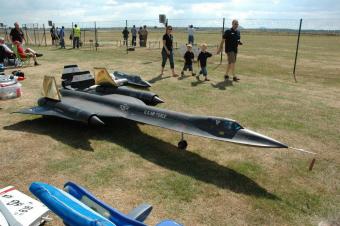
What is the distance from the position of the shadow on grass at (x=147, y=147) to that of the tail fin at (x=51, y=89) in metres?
Result: 0.89

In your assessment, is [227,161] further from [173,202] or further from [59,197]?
[59,197]

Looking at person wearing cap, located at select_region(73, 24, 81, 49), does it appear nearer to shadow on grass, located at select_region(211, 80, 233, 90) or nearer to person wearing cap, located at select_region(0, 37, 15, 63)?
person wearing cap, located at select_region(0, 37, 15, 63)

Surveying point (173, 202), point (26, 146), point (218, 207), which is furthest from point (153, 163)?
point (26, 146)

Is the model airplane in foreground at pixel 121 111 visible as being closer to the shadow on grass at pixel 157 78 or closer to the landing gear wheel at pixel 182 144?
the landing gear wheel at pixel 182 144

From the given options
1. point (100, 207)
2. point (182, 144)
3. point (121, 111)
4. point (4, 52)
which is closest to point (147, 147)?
point (182, 144)

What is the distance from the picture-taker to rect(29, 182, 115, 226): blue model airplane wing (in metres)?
3.42

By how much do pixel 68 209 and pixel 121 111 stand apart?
562 cm

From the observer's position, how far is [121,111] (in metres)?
9.07

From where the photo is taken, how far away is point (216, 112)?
11273 millimetres

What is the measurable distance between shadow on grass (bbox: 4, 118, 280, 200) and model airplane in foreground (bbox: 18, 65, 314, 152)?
18.5 inches

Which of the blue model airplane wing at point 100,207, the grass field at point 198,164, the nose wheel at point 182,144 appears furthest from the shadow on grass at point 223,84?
the blue model airplane wing at point 100,207

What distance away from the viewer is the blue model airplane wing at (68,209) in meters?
3.42

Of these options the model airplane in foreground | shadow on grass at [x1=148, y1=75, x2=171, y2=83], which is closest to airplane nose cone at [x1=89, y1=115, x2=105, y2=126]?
the model airplane in foreground

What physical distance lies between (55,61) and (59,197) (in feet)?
68.6
